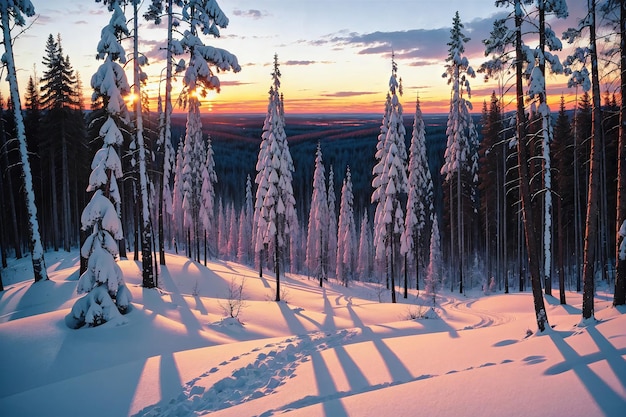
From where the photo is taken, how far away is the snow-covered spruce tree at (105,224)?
39.7ft

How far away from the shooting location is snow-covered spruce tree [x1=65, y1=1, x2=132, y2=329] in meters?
12.1

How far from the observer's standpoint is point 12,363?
31.7 ft

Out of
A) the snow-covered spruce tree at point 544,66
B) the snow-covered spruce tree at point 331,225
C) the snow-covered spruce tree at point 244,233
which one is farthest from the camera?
the snow-covered spruce tree at point 244,233

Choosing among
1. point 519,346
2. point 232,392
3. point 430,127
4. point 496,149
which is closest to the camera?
point 232,392

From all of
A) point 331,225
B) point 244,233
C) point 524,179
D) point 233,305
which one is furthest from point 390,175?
point 244,233

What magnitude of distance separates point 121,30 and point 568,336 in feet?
58.8

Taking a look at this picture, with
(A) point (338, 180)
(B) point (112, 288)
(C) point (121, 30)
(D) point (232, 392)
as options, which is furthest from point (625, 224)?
(A) point (338, 180)

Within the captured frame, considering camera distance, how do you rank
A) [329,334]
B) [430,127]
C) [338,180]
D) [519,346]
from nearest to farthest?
1. [519,346]
2. [329,334]
3. [338,180]
4. [430,127]

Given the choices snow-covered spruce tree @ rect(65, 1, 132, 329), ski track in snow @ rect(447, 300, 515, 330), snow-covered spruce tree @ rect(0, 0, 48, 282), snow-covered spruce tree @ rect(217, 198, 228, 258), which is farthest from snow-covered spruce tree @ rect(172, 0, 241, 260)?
snow-covered spruce tree @ rect(217, 198, 228, 258)

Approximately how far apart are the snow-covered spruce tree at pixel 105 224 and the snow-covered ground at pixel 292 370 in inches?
24.0

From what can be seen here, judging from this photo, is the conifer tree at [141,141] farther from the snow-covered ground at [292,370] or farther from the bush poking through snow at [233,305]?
the bush poking through snow at [233,305]

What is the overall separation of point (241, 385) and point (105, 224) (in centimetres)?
702

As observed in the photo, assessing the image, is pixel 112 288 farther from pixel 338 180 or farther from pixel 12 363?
pixel 338 180

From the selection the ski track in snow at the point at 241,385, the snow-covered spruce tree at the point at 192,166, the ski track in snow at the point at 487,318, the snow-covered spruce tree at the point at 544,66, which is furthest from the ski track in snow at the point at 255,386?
the snow-covered spruce tree at the point at 192,166
